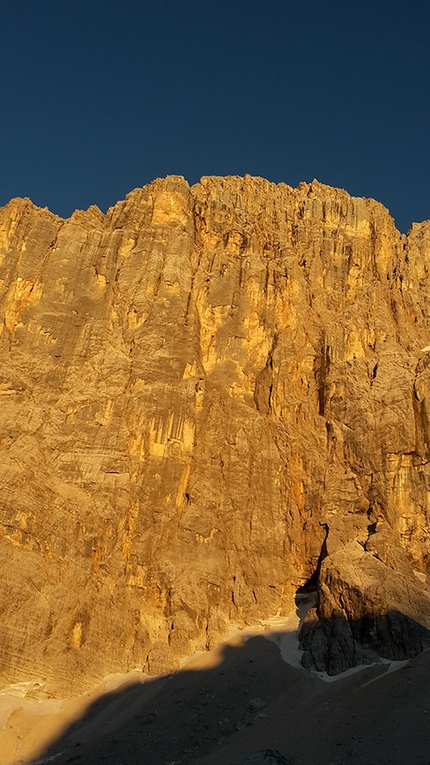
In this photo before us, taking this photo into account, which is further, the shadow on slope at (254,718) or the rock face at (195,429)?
the rock face at (195,429)

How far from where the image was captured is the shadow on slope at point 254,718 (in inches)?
1045

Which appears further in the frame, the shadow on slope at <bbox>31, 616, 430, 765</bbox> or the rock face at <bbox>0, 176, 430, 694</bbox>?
the rock face at <bbox>0, 176, 430, 694</bbox>

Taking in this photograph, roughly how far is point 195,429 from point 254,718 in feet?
68.3

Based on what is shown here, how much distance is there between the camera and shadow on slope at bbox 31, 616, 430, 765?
26547 mm

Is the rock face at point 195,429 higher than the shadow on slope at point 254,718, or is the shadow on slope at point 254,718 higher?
the rock face at point 195,429

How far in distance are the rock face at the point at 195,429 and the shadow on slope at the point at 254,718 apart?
2.39 metres

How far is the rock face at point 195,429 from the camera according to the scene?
124 ft

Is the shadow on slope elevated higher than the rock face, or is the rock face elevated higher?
the rock face

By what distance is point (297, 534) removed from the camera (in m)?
44.6

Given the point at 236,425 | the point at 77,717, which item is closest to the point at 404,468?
the point at 236,425

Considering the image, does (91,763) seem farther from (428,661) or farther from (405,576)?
(405,576)

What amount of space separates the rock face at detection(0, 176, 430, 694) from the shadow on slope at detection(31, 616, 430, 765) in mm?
2391

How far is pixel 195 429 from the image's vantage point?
1853 inches

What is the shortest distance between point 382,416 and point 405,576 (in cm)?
1206
